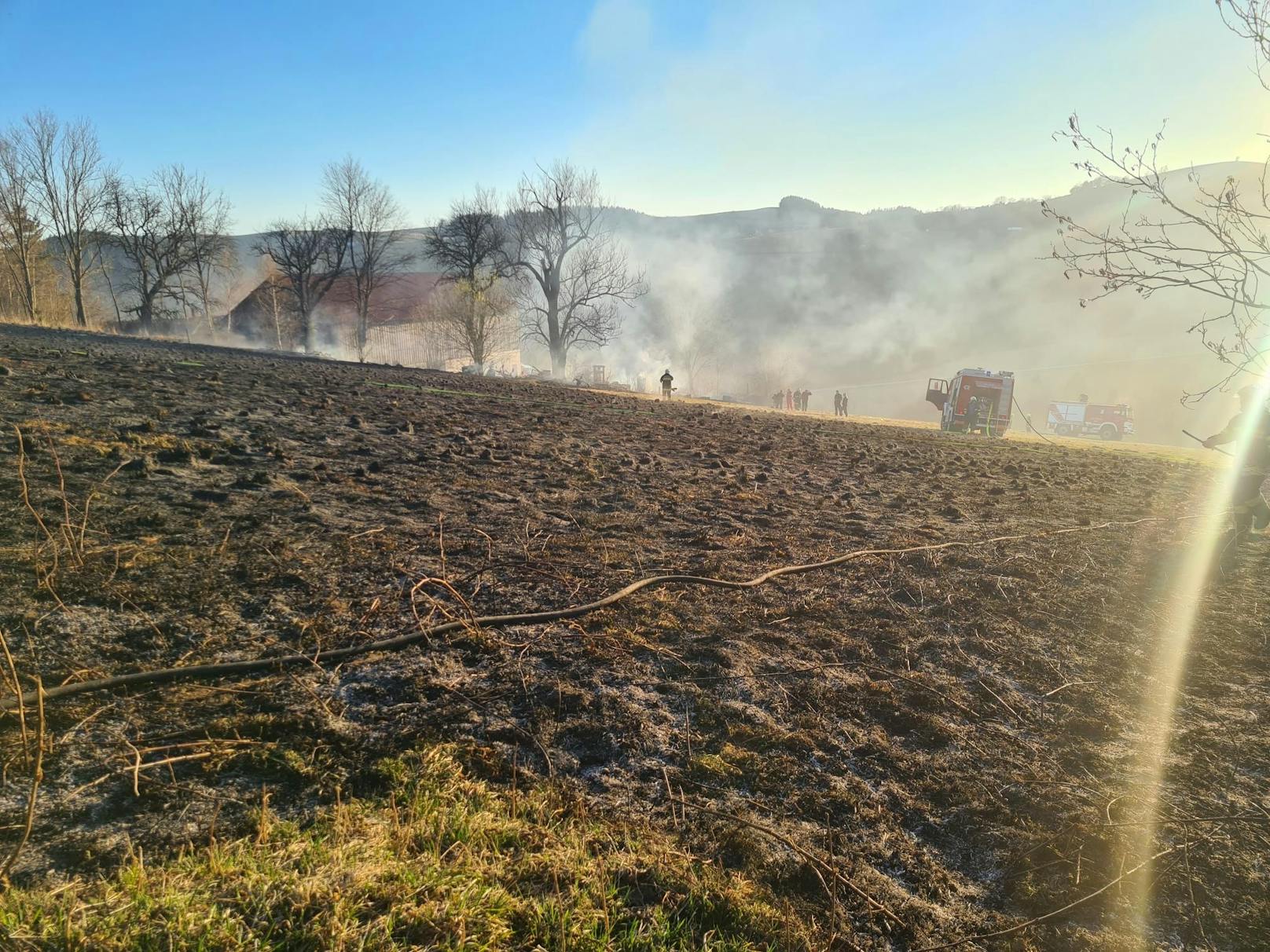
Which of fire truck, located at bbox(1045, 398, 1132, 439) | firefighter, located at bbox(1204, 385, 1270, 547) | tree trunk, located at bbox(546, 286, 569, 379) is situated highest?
tree trunk, located at bbox(546, 286, 569, 379)

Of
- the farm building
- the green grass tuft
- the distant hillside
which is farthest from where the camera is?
the distant hillside

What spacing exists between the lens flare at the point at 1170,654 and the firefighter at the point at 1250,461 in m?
0.02

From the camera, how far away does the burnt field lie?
2129mm

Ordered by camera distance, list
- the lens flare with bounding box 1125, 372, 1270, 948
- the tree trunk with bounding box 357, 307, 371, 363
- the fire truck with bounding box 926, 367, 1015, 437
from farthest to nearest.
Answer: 1. the tree trunk with bounding box 357, 307, 371, 363
2. the fire truck with bounding box 926, 367, 1015, 437
3. the lens flare with bounding box 1125, 372, 1270, 948

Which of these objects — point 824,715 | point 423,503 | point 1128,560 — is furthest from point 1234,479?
point 423,503

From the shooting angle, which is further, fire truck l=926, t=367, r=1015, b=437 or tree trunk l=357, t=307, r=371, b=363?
tree trunk l=357, t=307, r=371, b=363

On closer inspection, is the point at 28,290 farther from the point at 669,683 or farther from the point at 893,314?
the point at 893,314

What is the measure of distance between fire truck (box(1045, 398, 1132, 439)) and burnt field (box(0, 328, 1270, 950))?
4181cm

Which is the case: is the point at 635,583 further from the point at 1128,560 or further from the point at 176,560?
the point at 1128,560

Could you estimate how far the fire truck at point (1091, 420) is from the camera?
41.5 meters

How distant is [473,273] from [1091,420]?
41.0 m

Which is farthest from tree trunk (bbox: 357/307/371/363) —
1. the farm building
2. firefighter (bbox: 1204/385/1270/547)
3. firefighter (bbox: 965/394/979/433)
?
firefighter (bbox: 1204/385/1270/547)

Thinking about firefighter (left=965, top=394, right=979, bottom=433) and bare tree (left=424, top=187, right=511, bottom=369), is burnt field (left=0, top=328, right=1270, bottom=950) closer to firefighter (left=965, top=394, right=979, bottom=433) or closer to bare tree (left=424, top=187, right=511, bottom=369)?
firefighter (left=965, top=394, right=979, bottom=433)

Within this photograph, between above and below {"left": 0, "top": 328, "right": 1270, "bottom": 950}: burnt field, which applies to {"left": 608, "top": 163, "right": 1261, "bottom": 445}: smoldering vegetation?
above
